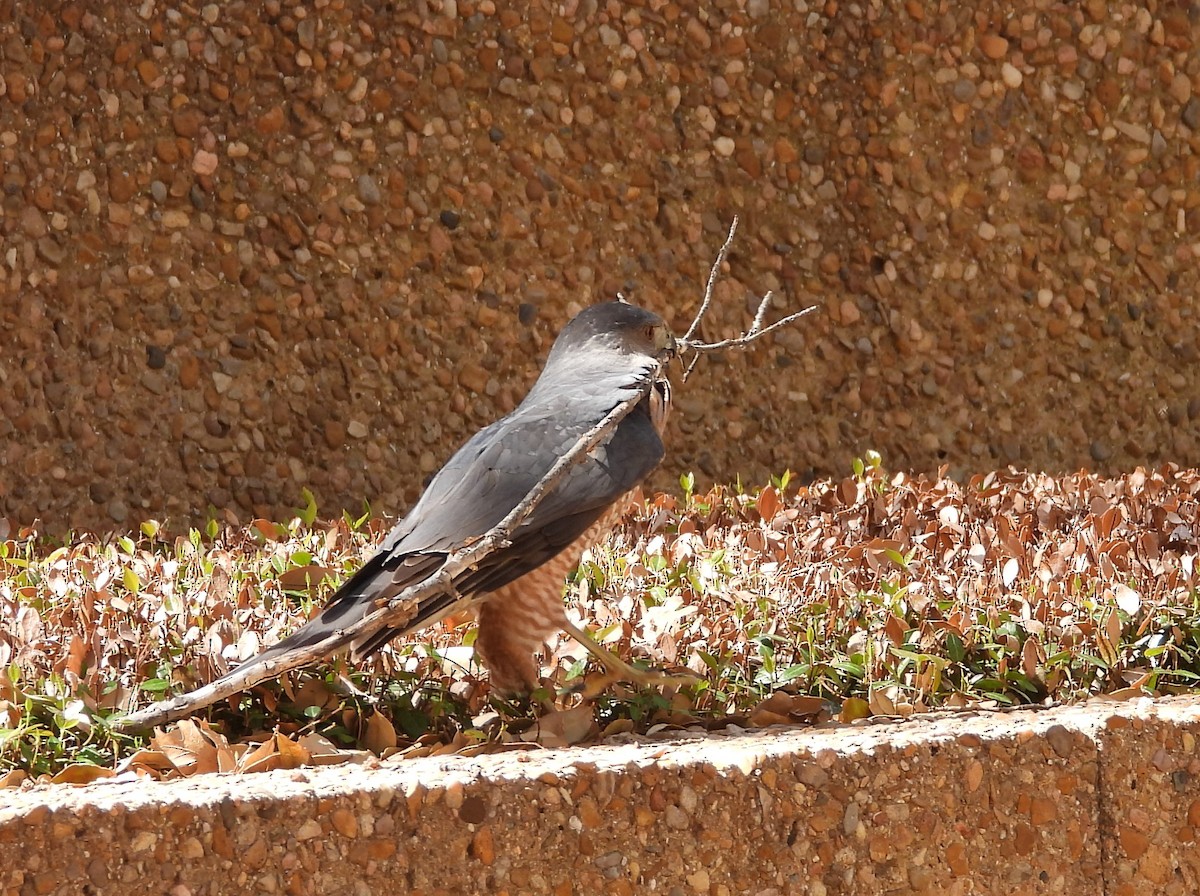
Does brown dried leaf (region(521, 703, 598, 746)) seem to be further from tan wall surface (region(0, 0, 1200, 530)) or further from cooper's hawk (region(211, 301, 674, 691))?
tan wall surface (region(0, 0, 1200, 530))

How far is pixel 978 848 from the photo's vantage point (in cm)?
296

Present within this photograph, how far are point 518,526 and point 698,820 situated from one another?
672mm

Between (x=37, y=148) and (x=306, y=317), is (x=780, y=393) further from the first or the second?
(x=37, y=148)

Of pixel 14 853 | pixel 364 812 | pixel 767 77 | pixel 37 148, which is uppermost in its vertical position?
pixel 37 148

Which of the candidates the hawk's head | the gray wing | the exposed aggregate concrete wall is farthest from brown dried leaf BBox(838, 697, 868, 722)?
the hawk's head

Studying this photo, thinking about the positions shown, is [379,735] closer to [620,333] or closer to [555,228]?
[620,333]

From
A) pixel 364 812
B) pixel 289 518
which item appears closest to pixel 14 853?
pixel 364 812

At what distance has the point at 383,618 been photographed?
9.45ft

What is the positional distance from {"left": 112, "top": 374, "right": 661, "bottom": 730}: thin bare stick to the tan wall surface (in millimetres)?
3214

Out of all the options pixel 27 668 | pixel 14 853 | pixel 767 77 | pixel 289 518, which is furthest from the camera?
pixel 767 77

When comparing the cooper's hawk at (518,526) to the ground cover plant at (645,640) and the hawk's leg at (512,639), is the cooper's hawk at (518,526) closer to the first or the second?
the hawk's leg at (512,639)

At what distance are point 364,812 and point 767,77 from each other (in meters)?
5.25

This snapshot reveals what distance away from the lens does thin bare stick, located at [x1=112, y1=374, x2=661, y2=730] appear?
2891 mm

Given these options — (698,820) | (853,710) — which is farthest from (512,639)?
(853,710)
